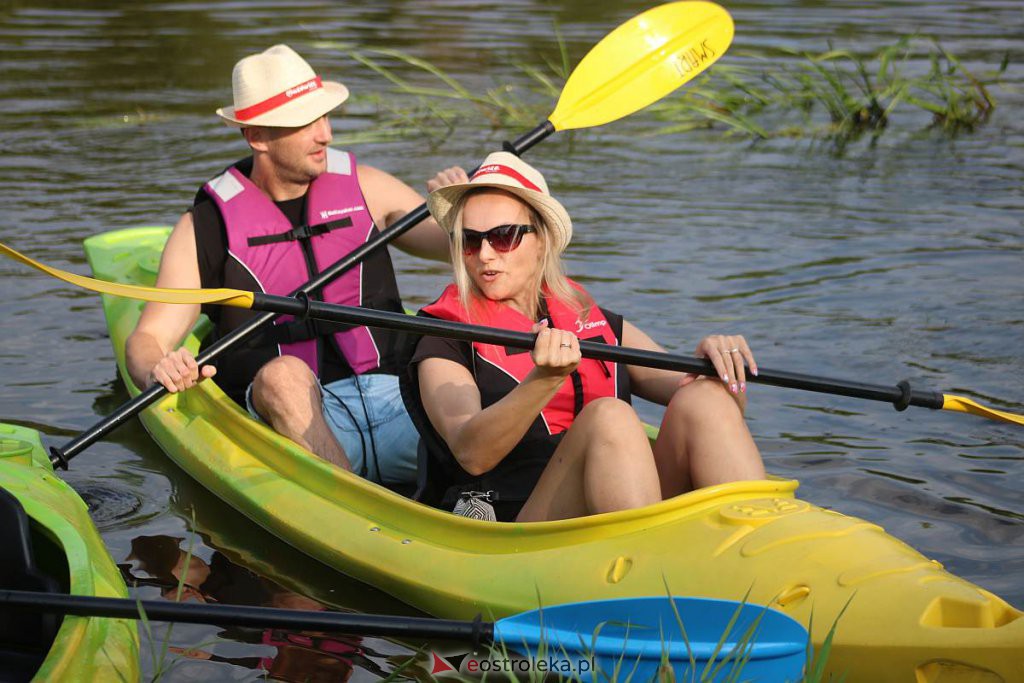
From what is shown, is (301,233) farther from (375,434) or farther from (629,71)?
(629,71)

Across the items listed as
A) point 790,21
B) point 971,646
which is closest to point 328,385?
point 971,646

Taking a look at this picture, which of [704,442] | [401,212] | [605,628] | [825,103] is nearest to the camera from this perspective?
[605,628]

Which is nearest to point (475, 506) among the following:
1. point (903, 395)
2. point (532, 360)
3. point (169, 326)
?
point (532, 360)

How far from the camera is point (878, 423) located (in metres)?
4.88

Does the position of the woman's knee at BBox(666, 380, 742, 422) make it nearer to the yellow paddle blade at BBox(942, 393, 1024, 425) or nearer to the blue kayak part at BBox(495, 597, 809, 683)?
the blue kayak part at BBox(495, 597, 809, 683)

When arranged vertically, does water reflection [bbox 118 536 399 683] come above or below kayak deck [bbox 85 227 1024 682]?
below

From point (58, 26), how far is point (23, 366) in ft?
29.2

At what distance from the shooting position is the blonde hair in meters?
3.34

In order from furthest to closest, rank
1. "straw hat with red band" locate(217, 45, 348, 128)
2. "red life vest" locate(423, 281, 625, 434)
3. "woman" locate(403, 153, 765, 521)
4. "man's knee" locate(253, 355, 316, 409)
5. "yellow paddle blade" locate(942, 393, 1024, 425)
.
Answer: "straw hat with red band" locate(217, 45, 348, 128)
"man's knee" locate(253, 355, 316, 409)
"yellow paddle blade" locate(942, 393, 1024, 425)
"red life vest" locate(423, 281, 625, 434)
"woman" locate(403, 153, 765, 521)

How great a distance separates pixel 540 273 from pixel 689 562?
2.99ft

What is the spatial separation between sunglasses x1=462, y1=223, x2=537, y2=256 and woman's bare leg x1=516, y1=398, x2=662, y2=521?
1.54 ft

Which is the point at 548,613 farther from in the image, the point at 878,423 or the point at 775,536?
the point at 878,423

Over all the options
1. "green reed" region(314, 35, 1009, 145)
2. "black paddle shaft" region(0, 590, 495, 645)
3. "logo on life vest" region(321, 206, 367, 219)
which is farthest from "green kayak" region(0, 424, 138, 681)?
"green reed" region(314, 35, 1009, 145)

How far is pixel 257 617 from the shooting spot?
2703 mm
